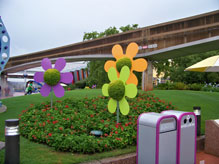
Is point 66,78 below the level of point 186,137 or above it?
above

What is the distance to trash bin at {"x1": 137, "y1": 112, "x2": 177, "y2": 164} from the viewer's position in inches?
148

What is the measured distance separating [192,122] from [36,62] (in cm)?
2625

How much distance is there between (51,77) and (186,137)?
17.5ft

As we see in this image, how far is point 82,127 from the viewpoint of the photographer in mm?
5766

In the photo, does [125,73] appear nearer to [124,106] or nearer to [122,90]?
[122,90]

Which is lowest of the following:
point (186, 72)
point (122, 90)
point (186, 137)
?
point (186, 137)

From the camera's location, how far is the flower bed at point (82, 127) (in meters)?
4.69

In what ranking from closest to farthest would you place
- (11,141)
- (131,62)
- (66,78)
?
(11,141)
(131,62)
(66,78)

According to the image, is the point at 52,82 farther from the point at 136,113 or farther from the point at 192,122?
the point at 192,122

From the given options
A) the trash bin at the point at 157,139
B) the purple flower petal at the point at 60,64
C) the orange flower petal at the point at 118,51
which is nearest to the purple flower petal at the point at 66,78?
the purple flower petal at the point at 60,64

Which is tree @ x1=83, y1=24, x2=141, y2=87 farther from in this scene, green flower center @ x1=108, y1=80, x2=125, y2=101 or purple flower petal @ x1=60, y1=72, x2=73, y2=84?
green flower center @ x1=108, y1=80, x2=125, y2=101

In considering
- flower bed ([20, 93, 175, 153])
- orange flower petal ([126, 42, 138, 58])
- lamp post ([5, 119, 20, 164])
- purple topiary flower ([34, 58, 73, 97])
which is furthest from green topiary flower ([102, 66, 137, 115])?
lamp post ([5, 119, 20, 164])

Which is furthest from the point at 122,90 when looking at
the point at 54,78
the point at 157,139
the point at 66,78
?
the point at 54,78

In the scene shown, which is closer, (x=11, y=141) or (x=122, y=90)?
(x=11, y=141)
